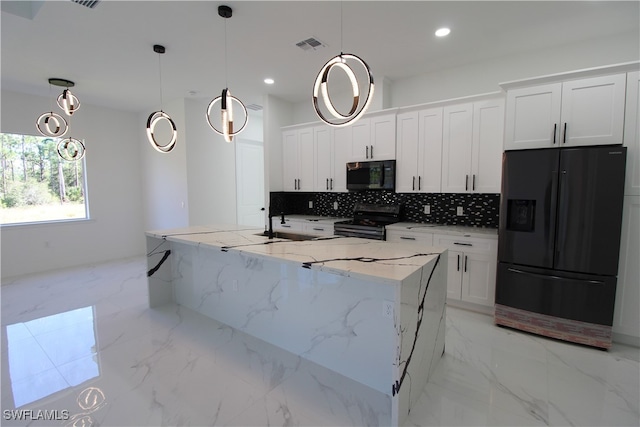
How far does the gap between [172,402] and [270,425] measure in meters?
0.69

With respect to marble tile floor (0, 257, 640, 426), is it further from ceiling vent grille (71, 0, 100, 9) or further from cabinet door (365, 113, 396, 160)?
ceiling vent grille (71, 0, 100, 9)

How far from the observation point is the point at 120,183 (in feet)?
19.8

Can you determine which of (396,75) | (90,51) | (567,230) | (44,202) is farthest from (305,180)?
(44,202)

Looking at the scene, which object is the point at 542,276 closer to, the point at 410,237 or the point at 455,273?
the point at 455,273

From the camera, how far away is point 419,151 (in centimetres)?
393

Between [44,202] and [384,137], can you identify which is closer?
[384,137]

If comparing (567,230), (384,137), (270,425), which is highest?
(384,137)

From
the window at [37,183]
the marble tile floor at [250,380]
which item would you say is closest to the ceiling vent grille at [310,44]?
the marble tile floor at [250,380]

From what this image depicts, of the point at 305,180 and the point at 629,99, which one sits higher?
the point at 629,99

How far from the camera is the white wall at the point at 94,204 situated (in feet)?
15.9

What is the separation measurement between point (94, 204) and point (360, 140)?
499cm

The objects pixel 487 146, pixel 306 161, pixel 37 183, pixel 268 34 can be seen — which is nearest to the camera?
pixel 268 34

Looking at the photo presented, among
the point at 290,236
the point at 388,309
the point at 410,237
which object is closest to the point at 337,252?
the point at 388,309

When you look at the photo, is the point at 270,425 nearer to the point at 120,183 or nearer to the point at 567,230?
the point at 567,230
